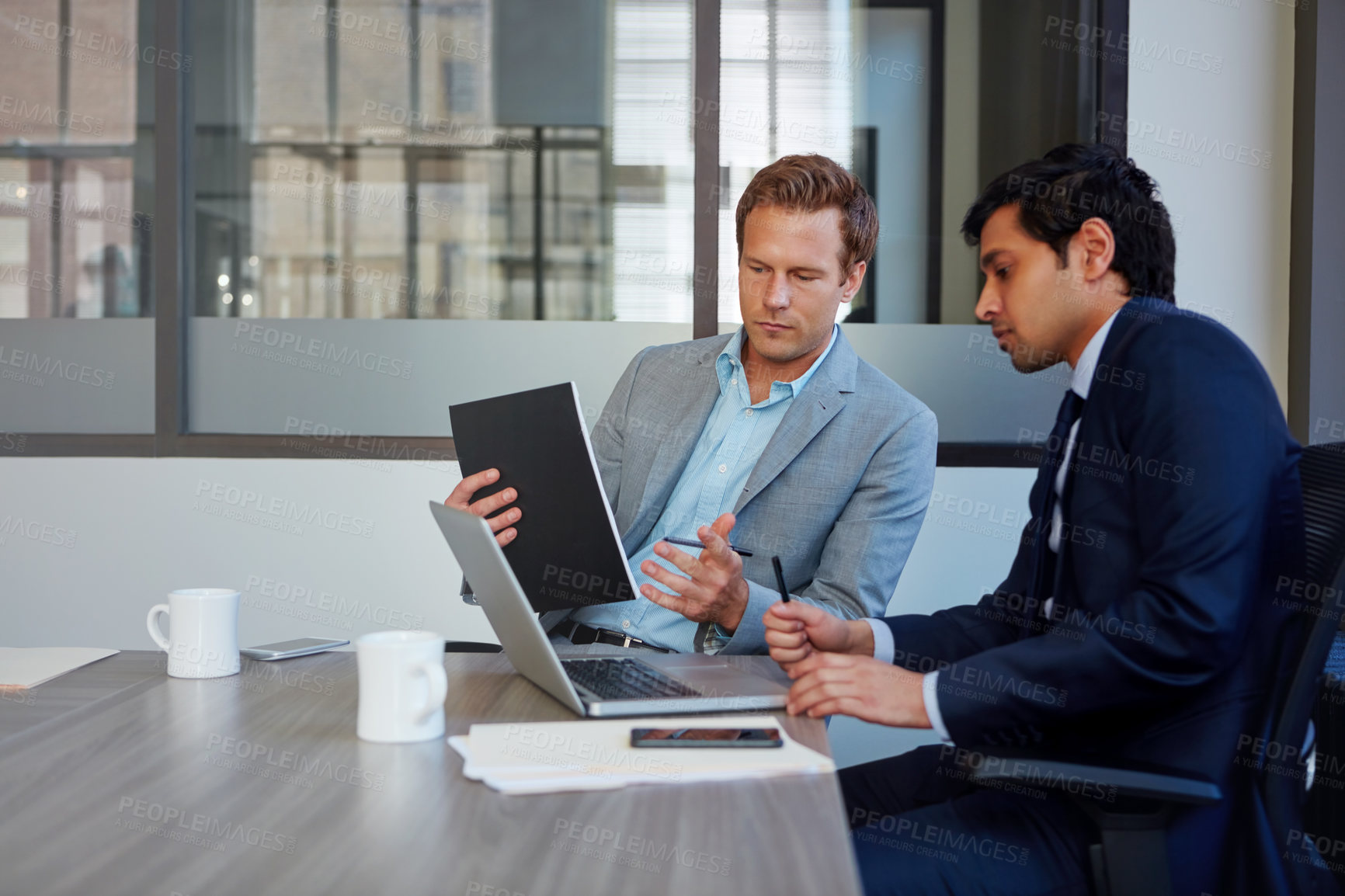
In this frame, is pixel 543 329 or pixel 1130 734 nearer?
pixel 1130 734

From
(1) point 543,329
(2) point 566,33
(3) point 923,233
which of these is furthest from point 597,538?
(2) point 566,33

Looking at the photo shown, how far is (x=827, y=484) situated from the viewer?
2.04 m

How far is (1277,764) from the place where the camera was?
119cm

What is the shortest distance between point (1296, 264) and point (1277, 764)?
7.24 ft

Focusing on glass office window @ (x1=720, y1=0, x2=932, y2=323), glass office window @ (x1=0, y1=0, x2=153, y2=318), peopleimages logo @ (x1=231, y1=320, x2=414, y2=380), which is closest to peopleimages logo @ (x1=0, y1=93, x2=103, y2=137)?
glass office window @ (x1=0, y1=0, x2=153, y2=318)

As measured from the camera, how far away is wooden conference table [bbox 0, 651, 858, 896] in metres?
0.81

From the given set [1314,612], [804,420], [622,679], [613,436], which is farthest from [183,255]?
[1314,612]

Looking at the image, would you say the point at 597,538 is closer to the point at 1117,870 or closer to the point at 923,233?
the point at 1117,870

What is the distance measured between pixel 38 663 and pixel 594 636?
946mm

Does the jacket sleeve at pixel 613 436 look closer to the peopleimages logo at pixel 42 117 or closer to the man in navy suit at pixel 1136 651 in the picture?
the man in navy suit at pixel 1136 651

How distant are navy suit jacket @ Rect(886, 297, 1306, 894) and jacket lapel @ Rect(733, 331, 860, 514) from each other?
741mm

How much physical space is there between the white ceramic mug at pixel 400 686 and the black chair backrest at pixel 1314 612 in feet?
3.04

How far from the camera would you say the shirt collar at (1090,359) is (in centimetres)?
149

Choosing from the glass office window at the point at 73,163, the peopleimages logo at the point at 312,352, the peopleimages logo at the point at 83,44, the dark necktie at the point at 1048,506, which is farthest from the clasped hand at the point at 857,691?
the peopleimages logo at the point at 83,44
